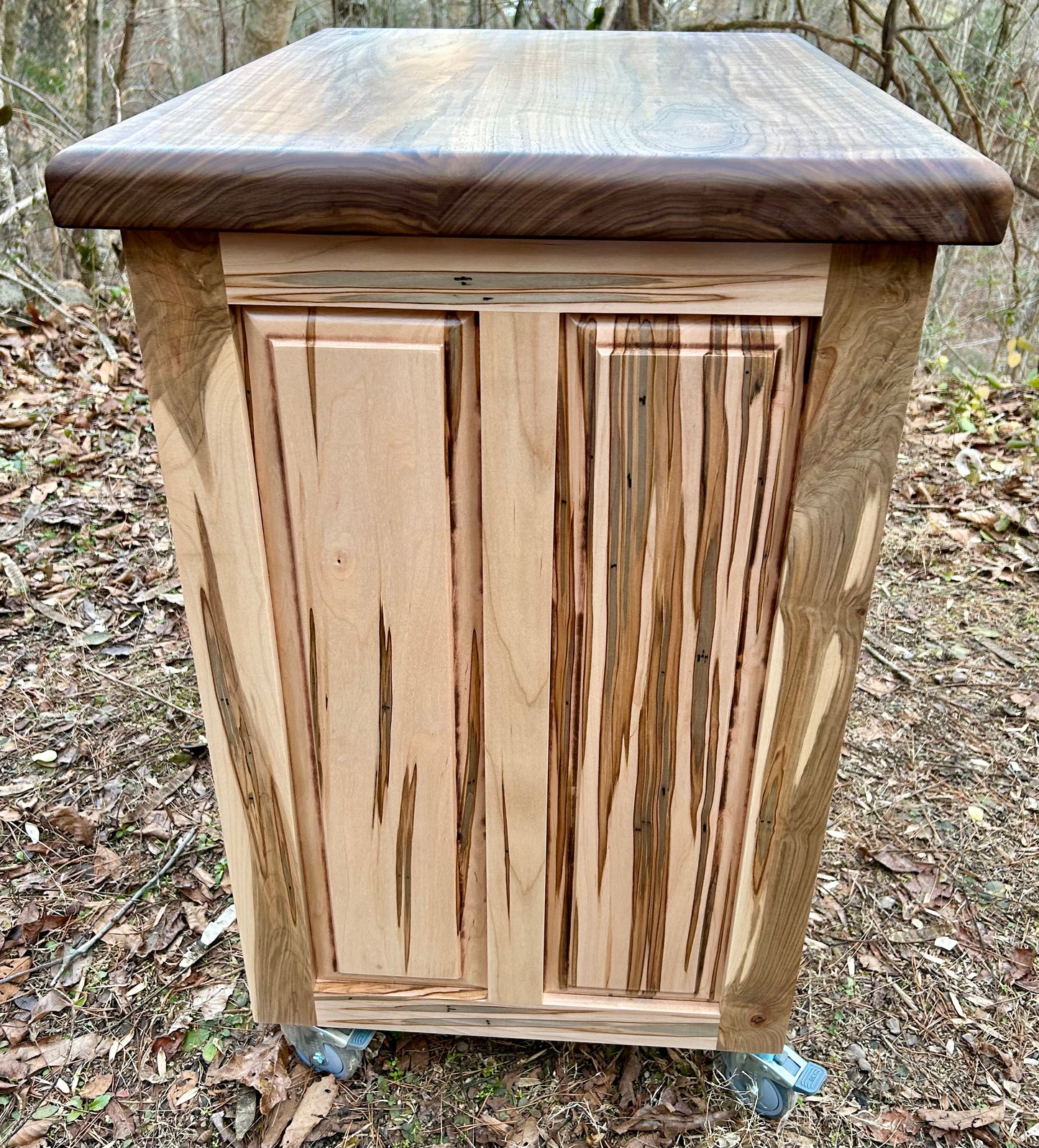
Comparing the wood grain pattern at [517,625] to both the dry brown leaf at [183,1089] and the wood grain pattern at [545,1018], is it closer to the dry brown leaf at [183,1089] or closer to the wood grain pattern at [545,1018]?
the wood grain pattern at [545,1018]

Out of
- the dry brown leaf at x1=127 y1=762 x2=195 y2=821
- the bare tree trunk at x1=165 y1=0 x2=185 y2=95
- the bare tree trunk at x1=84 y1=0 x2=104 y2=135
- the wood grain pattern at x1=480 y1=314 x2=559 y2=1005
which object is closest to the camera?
the wood grain pattern at x1=480 y1=314 x2=559 y2=1005

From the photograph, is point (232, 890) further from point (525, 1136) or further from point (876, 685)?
point (876, 685)

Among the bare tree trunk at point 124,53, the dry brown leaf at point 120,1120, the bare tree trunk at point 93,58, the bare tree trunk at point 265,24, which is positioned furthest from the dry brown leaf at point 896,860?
the bare tree trunk at point 93,58

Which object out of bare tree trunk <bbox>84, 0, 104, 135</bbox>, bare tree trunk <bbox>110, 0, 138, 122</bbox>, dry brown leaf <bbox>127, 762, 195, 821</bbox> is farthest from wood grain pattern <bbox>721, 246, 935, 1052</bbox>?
bare tree trunk <bbox>84, 0, 104, 135</bbox>

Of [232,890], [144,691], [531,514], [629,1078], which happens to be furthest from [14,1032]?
[531,514]

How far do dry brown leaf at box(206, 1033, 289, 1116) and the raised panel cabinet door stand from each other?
Result: 0.25 meters

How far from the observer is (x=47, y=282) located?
385cm

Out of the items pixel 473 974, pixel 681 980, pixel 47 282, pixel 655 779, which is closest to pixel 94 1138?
pixel 473 974

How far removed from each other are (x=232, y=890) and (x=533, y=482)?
100 centimetres

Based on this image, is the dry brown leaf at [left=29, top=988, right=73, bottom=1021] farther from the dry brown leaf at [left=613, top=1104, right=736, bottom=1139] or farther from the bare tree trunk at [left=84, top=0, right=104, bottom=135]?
the bare tree trunk at [left=84, top=0, right=104, bottom=135]

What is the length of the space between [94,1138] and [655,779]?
106 centimetres

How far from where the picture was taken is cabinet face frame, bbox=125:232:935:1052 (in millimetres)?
887

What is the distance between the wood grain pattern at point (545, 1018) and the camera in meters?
1.36

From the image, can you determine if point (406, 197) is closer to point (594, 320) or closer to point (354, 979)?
point (594, 320)
